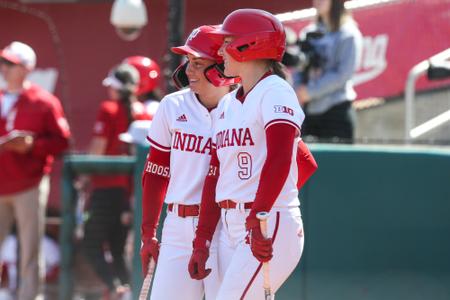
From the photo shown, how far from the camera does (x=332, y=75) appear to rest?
290 inches

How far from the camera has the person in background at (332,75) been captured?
7.34m

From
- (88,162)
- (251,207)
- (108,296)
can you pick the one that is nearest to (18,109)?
(88,162)

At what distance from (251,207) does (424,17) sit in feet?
11.3

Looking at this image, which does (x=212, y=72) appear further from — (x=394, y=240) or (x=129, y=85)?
(x=129, y=85)

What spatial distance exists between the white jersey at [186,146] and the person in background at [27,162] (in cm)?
312

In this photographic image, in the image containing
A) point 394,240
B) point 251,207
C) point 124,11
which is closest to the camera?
point 251,207

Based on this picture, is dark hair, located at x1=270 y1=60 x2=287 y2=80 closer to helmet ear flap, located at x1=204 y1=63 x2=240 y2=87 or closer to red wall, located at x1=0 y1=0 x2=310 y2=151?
helmet ear flap, located at x1=204 y1=63 x2=240 y2=87

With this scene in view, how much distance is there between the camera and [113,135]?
813 cm

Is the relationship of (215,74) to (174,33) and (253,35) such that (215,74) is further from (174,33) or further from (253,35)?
(174,33)

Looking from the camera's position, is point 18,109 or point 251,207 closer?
point 251,207

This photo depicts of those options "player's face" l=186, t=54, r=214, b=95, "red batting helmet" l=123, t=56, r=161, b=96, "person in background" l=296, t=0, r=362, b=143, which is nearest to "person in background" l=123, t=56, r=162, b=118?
"red batting helmet" l=123, t=56, r=161, b=96

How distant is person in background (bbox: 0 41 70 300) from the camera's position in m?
8.06

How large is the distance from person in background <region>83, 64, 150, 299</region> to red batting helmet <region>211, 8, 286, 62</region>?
3430mm

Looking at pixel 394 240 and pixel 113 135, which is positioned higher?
pixel 113 135
